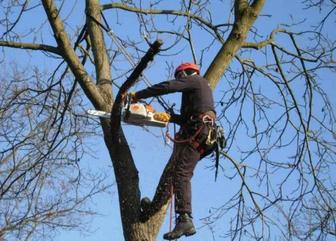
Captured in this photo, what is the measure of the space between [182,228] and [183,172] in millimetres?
392

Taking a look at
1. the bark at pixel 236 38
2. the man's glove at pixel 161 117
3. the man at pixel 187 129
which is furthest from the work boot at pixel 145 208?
the bark at pixel 236 38

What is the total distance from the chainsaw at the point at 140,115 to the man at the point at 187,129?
5.6 inches

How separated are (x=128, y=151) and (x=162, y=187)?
364 millimetres

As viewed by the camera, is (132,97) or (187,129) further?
(187,129)

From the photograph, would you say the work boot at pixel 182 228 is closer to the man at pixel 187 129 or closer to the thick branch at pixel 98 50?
the man at pixel 187 129

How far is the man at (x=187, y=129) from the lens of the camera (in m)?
4.19

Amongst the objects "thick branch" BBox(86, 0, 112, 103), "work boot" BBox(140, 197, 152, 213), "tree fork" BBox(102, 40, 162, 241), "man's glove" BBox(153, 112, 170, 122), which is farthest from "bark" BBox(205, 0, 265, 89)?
"work boot" BBox(140, 197, 152, 213)

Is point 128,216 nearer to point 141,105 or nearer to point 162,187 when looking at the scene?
point 162,187

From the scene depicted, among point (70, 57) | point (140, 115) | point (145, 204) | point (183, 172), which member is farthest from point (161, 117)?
point (70, 57)

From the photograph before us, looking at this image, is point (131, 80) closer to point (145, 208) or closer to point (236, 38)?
point (145, 208)

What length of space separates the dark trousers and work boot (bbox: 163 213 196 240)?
0.16 feet

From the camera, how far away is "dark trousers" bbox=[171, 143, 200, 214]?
4203 millimetres

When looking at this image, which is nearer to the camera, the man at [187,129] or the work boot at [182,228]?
the work boot at [182,228]

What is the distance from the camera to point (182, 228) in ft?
13.5
